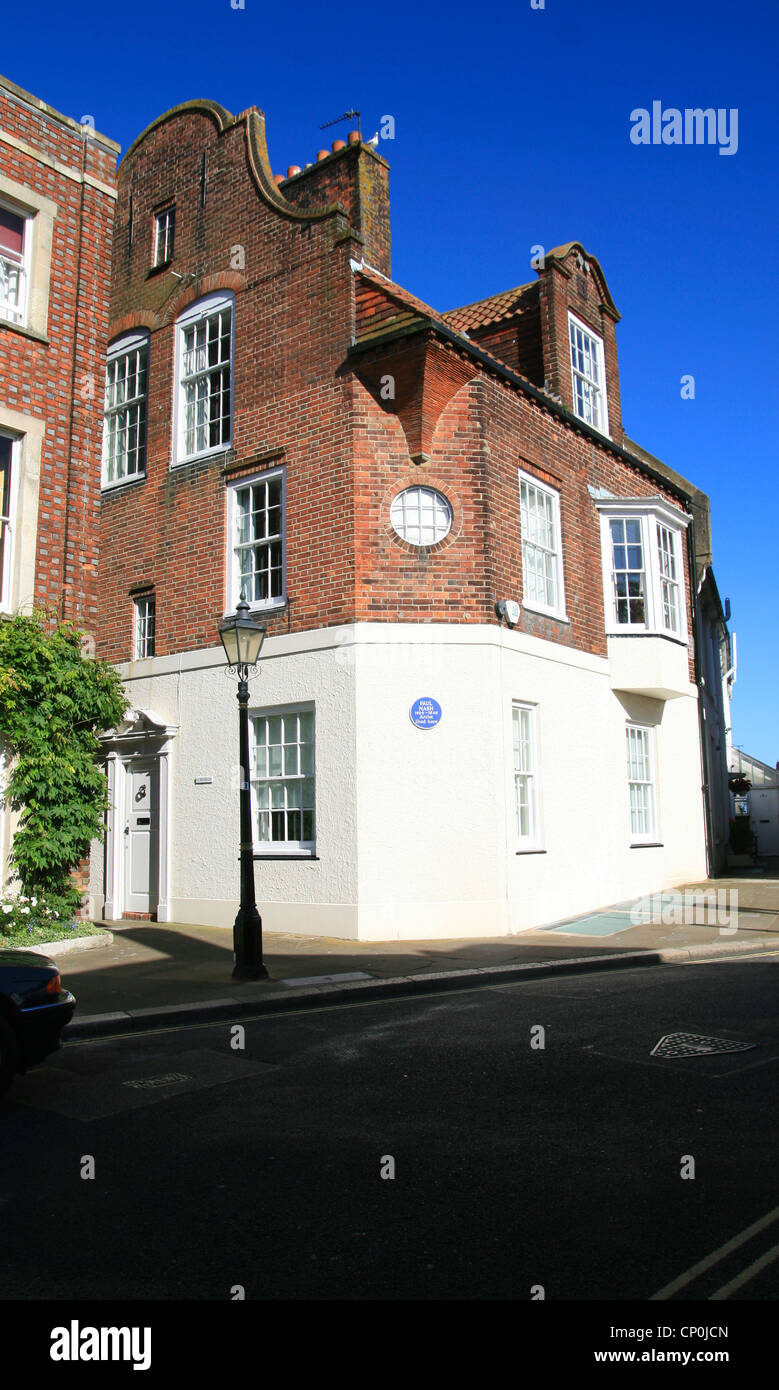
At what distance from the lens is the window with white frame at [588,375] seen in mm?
18234

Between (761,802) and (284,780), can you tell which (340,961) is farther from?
(761,802)

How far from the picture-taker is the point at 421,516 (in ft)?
45.8

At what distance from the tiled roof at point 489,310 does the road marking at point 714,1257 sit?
673 inches

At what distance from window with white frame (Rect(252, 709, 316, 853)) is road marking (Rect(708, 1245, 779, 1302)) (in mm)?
10381

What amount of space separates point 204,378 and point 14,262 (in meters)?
4.08

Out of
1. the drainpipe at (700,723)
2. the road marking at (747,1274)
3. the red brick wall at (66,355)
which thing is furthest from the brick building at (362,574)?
the road marking at (747,1274)

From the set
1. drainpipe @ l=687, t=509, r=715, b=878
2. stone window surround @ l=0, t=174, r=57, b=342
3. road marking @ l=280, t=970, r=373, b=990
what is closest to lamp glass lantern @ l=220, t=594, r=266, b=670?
road marking @ l=280, t=970, r=373, b=990

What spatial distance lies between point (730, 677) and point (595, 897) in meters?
28.9

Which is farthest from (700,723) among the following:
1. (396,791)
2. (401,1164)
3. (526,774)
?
(401,1164)

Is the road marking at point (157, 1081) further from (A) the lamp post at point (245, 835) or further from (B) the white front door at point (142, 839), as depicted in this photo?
(B) the white front door at point (142, 839)

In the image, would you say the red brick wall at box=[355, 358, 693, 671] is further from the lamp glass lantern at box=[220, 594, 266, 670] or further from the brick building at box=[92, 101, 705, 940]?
the lamp glass lantern at box=[220, 594, 266, 670]

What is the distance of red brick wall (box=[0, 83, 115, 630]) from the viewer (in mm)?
12570

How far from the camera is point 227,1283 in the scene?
3529mm

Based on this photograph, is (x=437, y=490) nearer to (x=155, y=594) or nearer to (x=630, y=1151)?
(x=155, y=594)
